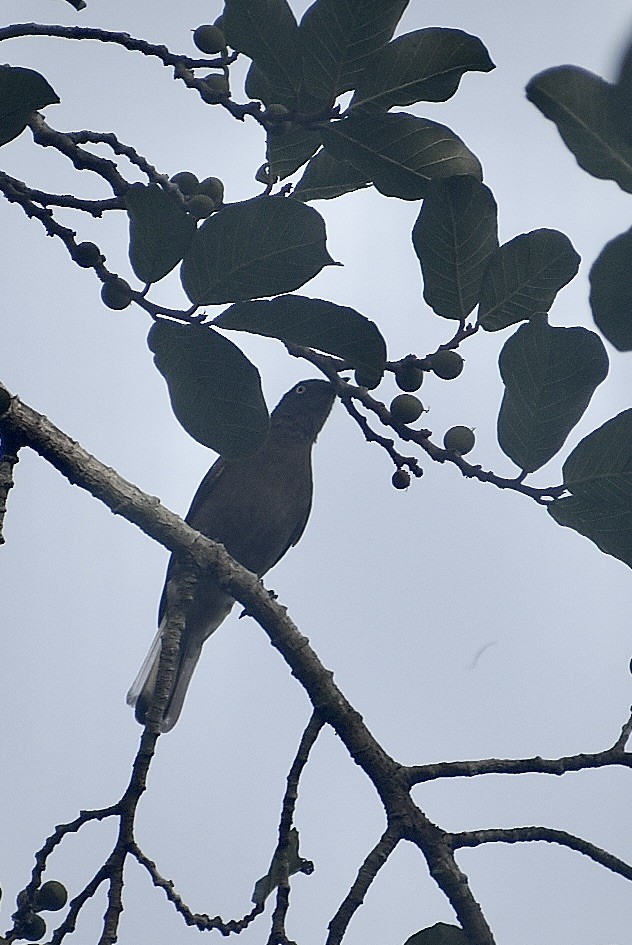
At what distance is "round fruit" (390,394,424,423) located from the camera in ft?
6.66

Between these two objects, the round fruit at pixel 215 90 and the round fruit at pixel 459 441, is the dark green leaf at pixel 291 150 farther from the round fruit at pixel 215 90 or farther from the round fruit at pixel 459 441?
the round fruit at pixel 459 441

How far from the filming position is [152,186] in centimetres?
156

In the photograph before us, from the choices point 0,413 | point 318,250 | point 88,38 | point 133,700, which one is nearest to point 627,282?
point 318,250

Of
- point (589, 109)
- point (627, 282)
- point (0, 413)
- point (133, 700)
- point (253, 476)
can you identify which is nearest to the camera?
point (589, 109)

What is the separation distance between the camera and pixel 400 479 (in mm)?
2225

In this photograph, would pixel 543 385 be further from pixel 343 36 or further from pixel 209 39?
pixel 209 39

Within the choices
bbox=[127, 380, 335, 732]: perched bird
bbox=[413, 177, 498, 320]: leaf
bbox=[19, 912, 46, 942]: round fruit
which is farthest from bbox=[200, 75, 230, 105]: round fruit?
bbox=[127, 380, 335, 732]: perched bird

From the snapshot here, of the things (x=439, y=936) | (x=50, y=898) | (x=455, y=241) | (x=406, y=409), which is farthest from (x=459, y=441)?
(x=50, y=898)

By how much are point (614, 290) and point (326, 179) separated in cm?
106

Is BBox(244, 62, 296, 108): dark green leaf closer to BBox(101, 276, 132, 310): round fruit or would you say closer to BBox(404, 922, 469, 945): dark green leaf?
BBox(101, 276, 132, 310): round fruit

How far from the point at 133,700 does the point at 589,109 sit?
3.87 meters

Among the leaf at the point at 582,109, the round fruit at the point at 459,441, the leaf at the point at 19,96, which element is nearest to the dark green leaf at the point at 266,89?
the leaf at the point at 19,96

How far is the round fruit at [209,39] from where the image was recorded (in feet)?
6.66

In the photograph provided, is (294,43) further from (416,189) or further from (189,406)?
(189,406)
